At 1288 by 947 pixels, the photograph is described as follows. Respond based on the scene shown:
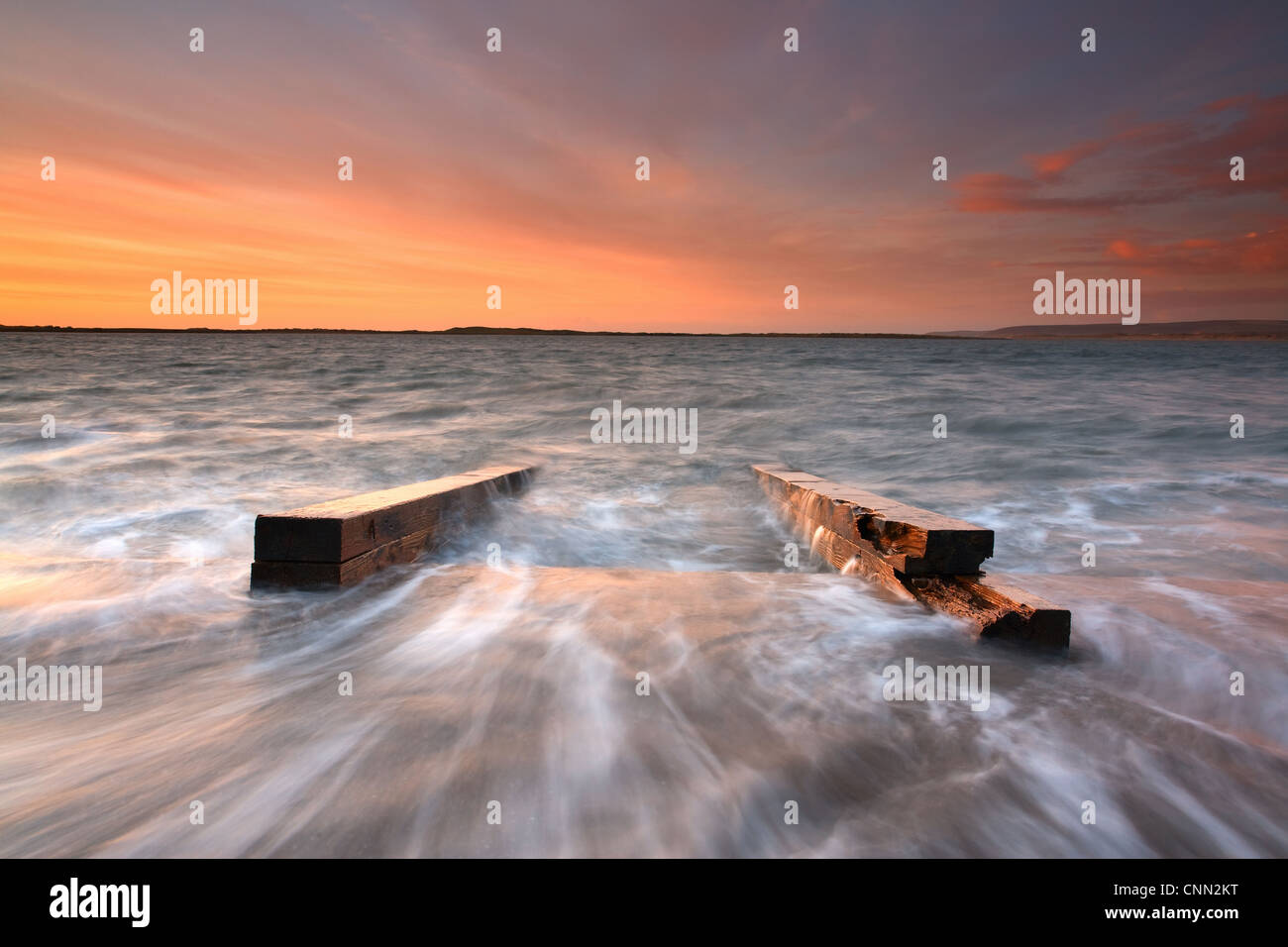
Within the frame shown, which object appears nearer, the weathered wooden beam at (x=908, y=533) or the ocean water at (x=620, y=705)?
the ocean water at (x=620, y=705)

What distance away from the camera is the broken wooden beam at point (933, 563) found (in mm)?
2943

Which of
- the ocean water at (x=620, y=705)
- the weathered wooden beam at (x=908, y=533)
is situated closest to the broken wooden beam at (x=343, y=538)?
the ocean water at (x=620, y=705)

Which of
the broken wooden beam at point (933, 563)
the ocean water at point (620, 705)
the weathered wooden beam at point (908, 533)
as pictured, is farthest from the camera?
the weathered wooden beam at point (908, 533)

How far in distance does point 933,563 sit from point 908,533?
0.79 ft

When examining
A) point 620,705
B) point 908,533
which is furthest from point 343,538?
point 908,533

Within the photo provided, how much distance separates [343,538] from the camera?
345 cm

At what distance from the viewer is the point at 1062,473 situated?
9.75m

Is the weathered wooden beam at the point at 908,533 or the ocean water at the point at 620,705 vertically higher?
the weathered wooden beam at the point at 908,533

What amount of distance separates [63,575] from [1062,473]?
36.5 feet

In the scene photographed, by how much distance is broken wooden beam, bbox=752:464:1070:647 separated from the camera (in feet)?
9.66

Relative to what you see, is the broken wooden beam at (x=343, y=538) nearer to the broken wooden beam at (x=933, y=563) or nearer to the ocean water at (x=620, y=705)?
the ocean water at (x=620, y=705)

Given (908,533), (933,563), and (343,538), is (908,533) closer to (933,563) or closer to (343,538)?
(933,563)
